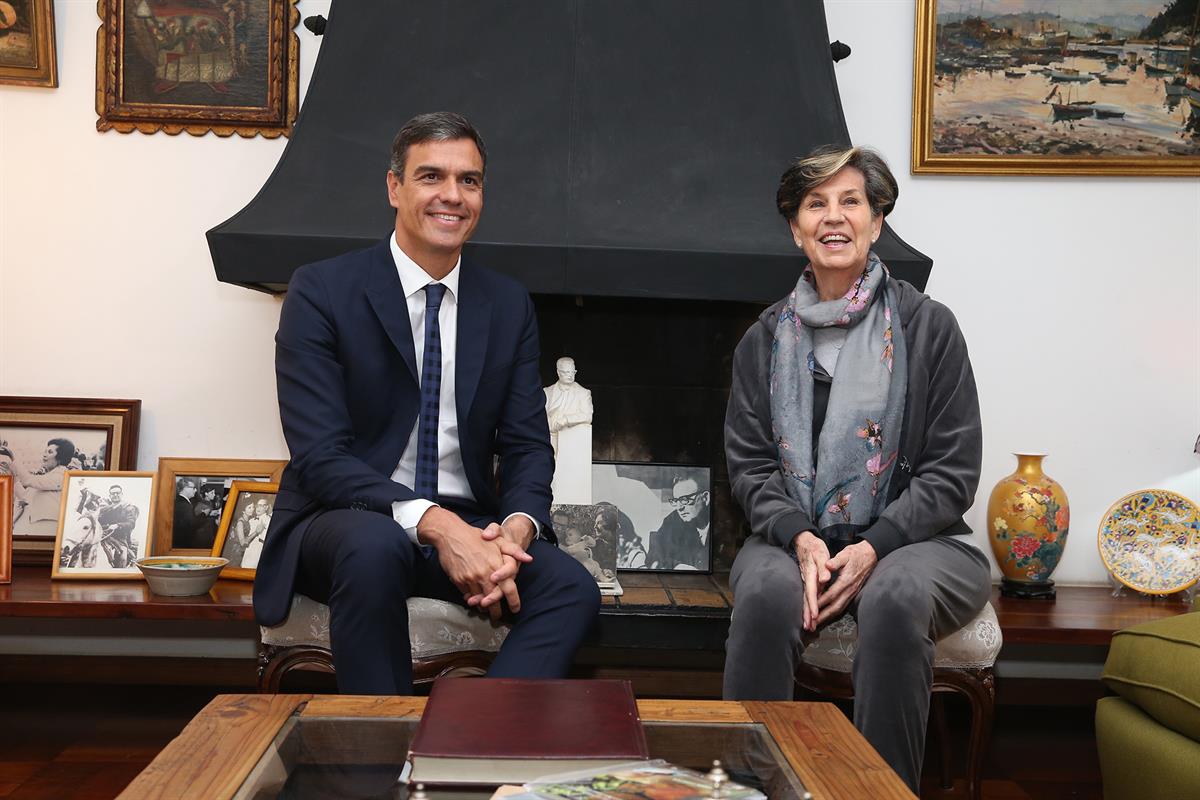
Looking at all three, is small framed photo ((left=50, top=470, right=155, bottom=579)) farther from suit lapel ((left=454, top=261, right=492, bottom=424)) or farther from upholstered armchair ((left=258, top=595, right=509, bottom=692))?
suit lapel ((left=454, top=261, right=492, bottom=424))

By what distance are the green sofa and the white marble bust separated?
49.9 inches

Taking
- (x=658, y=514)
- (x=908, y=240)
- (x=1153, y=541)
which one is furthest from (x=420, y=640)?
(x=1153, y=541)

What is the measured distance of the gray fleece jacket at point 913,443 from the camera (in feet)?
6.32

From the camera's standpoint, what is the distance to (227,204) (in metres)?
2.88

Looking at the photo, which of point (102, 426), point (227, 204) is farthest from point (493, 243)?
point (102, 426)

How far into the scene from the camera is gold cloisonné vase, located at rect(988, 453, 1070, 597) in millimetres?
2635

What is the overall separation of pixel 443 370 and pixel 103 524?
1.17 m

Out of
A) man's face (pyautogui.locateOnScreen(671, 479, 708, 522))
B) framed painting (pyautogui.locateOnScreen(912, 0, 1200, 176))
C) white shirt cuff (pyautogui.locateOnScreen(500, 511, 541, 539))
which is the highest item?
framed painting (pyautogui.locateOnScreen(912, 0, 1200, 176))

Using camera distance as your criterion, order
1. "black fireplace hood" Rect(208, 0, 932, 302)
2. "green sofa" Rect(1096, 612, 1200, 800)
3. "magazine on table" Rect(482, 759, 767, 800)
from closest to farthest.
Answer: "magazine on table" Rect(482, 759, 767, 800) → "green sofa" Rect(1096, 612, 1200, 800) → "black fireplace hood" Rect(208, 0, 932, 302)

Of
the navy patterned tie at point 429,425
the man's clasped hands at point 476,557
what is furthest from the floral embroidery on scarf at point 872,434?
the navy patterned tie at point 429,425

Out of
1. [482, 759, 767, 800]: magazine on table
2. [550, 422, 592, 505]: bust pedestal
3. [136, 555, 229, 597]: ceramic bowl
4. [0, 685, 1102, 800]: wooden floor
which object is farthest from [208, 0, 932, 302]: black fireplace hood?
[482, 759, 767, 800]: magazine on table

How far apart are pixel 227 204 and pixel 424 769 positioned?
7.18 feet

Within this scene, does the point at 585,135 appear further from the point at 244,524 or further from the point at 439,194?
the point at 244,524

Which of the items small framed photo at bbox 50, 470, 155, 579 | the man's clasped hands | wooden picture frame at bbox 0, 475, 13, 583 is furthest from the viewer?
small framed photo at bbox 50, 470, 155, 579
